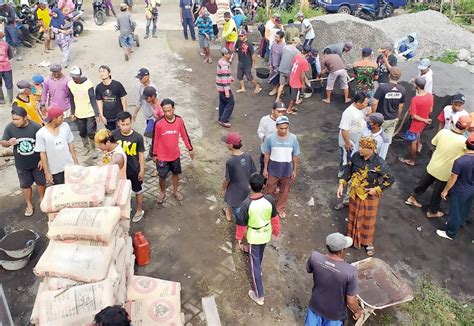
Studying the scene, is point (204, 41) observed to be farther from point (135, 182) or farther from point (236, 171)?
point (236, 171)

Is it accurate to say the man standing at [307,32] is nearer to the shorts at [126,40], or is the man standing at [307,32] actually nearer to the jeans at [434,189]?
the shorts at [126,40]

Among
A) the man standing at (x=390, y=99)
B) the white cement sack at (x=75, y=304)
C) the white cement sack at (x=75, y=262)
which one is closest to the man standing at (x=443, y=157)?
the man standing at (x=390, y=99)

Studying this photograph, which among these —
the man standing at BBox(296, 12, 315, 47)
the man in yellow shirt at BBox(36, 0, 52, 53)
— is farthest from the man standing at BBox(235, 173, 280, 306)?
the man in yellow shirt at BBox(36, 0, 52, 53)

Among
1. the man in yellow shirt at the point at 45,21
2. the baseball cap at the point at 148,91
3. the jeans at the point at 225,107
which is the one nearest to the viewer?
the baseball cap at the point at 148,91

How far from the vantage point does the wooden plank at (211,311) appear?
199 inches

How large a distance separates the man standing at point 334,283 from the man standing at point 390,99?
13.9 ft

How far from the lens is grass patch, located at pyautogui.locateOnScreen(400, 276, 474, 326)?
5.24m

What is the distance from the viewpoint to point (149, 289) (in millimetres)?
4977

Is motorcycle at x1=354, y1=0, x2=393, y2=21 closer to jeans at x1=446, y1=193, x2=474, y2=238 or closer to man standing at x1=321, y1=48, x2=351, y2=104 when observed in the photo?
man standing at x1=321, y1=48, x2=351, y2=104

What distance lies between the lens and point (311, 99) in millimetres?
11273

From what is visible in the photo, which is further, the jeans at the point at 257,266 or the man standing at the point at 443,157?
the man standing at the point at 443,157

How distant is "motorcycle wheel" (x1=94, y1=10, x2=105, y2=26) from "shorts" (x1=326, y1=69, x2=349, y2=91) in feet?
33.7

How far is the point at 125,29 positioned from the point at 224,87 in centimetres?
545

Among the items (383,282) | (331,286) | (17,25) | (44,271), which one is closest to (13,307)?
(44,271)
